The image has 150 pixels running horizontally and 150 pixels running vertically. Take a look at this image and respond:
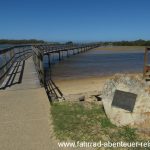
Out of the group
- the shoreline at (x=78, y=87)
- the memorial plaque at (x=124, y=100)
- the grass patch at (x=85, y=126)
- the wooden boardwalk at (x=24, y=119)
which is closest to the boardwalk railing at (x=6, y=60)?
the wooden boardwalk at (x=24, y=119)

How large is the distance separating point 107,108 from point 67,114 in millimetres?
1005

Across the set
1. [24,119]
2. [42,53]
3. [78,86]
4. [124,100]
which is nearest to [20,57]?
[78,86]

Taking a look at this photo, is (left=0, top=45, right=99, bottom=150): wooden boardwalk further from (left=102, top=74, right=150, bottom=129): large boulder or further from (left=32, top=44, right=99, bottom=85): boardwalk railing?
(left=102, top=74, right=150, bottom=129): large boulder

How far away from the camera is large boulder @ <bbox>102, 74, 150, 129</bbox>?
20.5 ft

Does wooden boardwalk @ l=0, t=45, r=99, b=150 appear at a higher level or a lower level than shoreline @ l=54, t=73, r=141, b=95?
higher

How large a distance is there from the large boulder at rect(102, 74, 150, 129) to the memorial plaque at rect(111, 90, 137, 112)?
0.07 meters

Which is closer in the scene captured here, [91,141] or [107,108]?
[91,141]

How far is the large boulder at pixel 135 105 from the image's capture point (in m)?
6.25

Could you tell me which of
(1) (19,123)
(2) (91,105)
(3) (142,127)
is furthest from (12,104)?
(3) (142,127)

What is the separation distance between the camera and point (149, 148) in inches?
211

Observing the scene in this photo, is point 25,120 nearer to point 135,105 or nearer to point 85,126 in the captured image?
point 85,126

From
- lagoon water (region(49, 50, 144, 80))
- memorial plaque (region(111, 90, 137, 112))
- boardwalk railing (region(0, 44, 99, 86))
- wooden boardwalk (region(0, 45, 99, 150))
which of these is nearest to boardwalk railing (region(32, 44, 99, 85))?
boardwalk railing (region(0, 44, 99, 86))

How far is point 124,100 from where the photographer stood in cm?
656

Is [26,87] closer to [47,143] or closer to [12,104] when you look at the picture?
[12,104]
